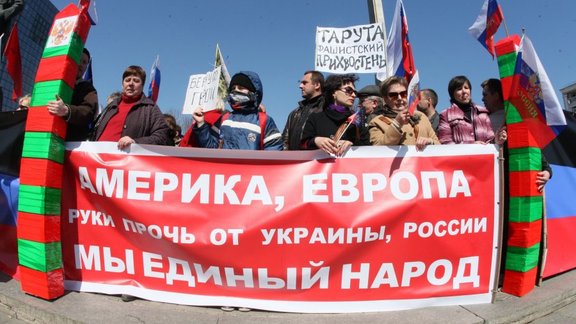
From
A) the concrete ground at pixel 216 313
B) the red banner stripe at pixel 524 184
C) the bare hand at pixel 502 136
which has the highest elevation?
the bare hand at pixel 502 136

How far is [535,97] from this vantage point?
110 inches

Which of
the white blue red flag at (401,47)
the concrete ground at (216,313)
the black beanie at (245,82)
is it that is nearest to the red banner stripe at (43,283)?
the concrete ground at (216,313)

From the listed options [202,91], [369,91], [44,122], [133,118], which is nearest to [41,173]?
[44,122]

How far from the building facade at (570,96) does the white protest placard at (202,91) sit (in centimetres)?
10789

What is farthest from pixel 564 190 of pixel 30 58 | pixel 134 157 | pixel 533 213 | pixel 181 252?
pixel 30 58

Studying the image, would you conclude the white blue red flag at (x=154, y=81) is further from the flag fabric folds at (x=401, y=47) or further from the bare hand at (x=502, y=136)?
the bare hand at (x=502, y=136)

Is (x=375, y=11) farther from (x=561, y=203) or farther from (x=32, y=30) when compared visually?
(x=32, y=30)

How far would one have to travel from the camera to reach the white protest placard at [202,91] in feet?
12.8

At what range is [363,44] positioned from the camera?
5445mm

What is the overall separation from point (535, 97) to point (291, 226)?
2.06m

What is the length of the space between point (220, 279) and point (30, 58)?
87871 mm

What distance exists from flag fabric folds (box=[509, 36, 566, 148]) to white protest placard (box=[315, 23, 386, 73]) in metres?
2.57

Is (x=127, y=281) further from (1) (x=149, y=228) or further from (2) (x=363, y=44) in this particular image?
(2) (x=363, y=44)

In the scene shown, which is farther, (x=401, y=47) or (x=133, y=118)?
(x=401, y=47)
